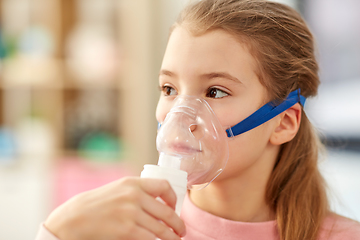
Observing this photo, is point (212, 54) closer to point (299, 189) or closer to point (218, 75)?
point (218, 75)

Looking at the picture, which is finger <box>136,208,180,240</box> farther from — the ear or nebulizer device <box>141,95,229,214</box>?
the ear

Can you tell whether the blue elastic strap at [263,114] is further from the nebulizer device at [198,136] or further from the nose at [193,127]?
the nose at [193,127]

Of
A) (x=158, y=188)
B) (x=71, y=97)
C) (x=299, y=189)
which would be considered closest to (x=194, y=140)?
(x=158, y=188)

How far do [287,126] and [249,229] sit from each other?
333mm

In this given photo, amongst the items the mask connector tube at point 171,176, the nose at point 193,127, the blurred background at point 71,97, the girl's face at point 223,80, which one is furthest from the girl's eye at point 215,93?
the blurred background at point 71,97

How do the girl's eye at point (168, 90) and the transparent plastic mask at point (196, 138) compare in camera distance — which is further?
the girl's eye at point (168, 90)

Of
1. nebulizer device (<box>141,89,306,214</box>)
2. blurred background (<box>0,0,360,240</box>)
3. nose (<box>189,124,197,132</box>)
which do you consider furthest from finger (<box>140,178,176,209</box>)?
blurred background (<box>0,0,360,240</box>)

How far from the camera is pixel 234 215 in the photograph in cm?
109

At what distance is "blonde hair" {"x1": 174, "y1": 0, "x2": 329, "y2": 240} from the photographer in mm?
1004

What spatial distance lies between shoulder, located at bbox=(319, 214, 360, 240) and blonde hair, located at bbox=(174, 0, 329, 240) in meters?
0.02

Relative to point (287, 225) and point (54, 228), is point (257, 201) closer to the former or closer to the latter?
point (287, 225)

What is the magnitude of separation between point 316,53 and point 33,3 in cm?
237

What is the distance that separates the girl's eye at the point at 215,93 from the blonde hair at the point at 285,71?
0.41 ft

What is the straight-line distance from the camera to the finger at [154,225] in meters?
0.67
